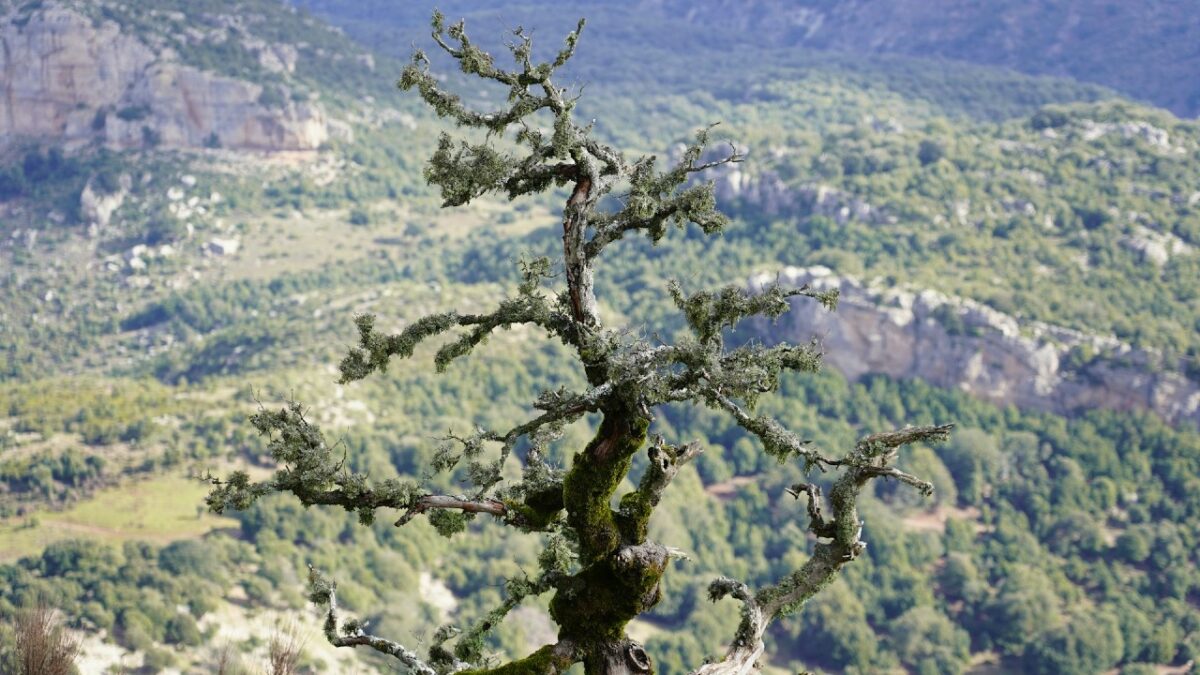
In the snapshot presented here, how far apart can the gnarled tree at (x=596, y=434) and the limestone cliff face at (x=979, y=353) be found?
111206 millimetres

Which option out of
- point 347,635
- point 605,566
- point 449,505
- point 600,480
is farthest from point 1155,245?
point 347,635

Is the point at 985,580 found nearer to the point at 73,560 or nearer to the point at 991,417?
the point at 991,417

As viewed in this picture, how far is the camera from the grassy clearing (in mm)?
94062

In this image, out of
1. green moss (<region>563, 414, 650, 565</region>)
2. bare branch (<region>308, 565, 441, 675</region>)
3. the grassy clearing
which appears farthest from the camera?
the grassy clearing

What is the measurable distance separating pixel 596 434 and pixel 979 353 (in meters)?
124

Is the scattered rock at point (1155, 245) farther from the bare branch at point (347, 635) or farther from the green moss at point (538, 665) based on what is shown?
the bare branch at point (347, 635)

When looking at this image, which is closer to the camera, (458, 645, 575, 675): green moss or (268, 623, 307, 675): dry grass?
(458, 645, 575, 675): green moss

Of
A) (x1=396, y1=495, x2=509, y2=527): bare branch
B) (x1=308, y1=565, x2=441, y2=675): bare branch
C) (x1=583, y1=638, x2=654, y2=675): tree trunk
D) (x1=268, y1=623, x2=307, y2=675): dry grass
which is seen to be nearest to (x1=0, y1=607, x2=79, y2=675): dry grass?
(x1=268, y1=623, x2=307, y2=675): dry grass

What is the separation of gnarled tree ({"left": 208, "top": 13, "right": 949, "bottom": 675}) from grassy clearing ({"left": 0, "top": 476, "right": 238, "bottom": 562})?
8208cm

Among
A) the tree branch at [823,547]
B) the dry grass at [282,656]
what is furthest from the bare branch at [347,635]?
the tree branch at [823,547]

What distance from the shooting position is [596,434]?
15.4 metres

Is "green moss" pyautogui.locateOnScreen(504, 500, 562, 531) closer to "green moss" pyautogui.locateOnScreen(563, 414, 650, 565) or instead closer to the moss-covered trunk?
the moss-covered trunk

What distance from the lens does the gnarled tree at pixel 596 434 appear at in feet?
48.7

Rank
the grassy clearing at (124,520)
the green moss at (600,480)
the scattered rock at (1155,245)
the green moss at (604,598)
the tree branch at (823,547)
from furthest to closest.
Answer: the scattered rock at (1155,245)
the grassy clearing at (124,520)
the green moss at (604,598)
the green moss at (600,480)
the tree branch at (823,547)
